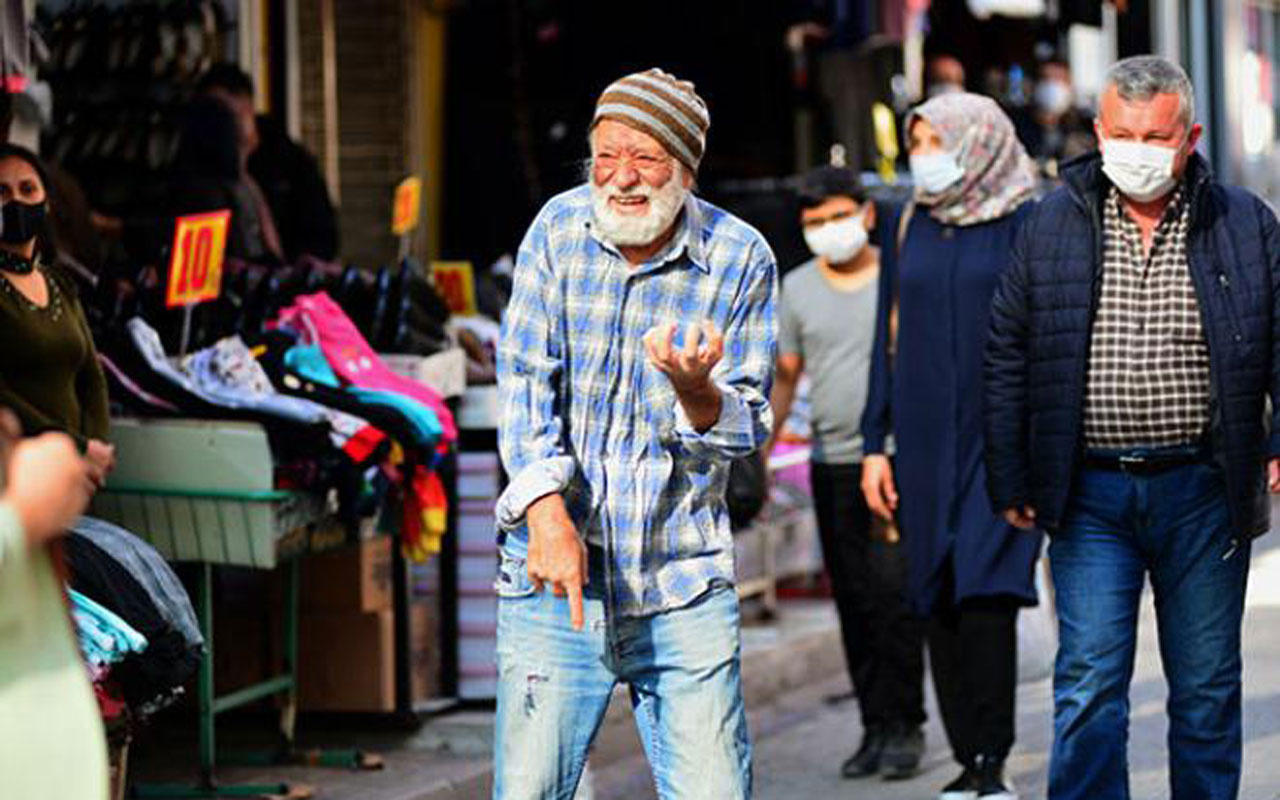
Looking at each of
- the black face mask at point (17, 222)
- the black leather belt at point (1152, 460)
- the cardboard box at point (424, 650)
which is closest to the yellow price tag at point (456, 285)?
the cardboard box at point (424, 650)

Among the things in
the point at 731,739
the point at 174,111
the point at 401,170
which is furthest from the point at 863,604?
the point at 401,170

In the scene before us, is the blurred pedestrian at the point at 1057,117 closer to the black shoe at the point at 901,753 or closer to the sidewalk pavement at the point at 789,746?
the sidewalk pavement at the point at 789,746

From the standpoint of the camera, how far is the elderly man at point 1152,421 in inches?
281

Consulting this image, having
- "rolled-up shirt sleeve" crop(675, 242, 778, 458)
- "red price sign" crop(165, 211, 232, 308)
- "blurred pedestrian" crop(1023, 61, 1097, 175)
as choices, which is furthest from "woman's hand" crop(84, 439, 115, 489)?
"blurred pedestrian" crop(1023, 61, 1097, 175)

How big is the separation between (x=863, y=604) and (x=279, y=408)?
2.14 metres

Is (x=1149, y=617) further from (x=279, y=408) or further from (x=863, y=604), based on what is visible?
(x=279, y=408)

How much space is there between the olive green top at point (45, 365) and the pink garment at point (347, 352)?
136 centimetres

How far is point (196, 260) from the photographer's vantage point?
349 inches

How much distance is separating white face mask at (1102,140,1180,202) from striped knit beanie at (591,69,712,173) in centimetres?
168

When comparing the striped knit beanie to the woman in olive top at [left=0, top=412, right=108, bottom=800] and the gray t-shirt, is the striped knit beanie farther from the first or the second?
the gray t-shirt

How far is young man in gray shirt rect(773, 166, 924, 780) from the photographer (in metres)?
9.51

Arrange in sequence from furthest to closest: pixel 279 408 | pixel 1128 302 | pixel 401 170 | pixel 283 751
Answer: pixel 401 170
pixel 283 751
pixel 279 408
pixel 1128 302

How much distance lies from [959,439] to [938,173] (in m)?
0.79

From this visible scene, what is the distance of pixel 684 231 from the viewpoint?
578cm
